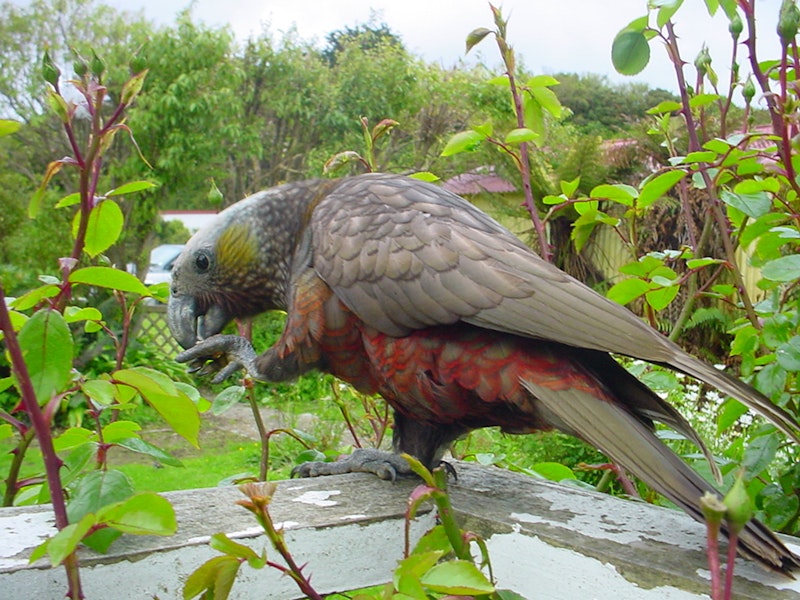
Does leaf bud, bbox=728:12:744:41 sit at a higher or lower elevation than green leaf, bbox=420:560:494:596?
higher

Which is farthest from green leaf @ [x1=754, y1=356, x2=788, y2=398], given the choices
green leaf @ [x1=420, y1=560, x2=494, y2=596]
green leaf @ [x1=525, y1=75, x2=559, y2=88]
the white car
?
the white car

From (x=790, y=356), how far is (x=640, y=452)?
31cm

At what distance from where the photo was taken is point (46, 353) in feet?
2.46

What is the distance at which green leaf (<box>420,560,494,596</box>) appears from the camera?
2.27 feet

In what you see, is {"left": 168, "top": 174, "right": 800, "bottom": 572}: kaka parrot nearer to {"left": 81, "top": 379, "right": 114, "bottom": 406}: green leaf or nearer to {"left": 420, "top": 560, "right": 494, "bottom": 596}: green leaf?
{"left": 420, "top": 560, "right": 494, "bottom": 596}: green leaf

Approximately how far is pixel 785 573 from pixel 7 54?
13.8 metres

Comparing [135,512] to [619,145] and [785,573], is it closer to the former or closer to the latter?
[785,573]

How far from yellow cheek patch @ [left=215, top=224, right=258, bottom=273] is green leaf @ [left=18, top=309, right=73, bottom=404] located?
1.14m

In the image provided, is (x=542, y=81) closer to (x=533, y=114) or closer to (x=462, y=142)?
(x=533, y=114)

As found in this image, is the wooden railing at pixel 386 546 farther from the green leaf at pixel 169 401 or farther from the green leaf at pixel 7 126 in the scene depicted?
the green leaf at pixel 7 126

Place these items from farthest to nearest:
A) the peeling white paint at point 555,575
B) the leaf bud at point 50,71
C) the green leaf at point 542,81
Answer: the green leaf at point 542,81 → the peeling white paint at point 555,575 → the leaf bud at point 50,71

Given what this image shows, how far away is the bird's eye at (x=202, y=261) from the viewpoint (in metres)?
1.93

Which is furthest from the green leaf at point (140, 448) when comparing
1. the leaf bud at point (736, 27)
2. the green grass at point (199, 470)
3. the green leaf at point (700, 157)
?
the green grass at point (199, 470)

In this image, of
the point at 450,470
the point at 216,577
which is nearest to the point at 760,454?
the point at 450,470
